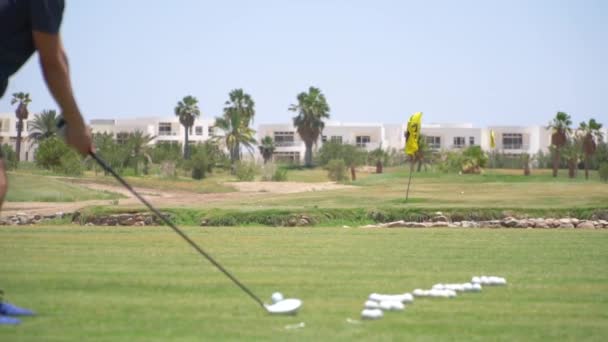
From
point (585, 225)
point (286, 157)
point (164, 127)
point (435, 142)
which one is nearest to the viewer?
point (585, 225)

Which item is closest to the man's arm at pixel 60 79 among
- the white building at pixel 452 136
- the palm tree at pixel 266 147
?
the palm tree at pixel 266 147

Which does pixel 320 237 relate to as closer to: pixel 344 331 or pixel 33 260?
pixel 33 260

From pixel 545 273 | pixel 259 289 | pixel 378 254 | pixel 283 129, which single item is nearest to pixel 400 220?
pixel 378 254

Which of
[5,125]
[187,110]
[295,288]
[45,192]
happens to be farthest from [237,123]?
[295,288]

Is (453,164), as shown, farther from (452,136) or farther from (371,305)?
(371,305)

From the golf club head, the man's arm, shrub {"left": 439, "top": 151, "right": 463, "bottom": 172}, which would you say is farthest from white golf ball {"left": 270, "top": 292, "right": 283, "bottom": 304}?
shrub {"left": 439, "top": 151, "right": 463, "bottom": 172}

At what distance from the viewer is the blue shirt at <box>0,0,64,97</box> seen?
8172mm

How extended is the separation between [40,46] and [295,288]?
5.09m

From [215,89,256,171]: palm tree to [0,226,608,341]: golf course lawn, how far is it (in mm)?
118932

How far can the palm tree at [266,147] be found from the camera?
14988 centimetres

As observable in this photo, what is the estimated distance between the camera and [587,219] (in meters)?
35.1

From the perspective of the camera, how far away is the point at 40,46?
8.27 metres

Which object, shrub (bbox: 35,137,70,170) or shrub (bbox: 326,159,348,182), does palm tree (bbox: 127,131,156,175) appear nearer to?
shrub (bbox: 35,137,70,170)

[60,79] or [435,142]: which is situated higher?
[435,142]
